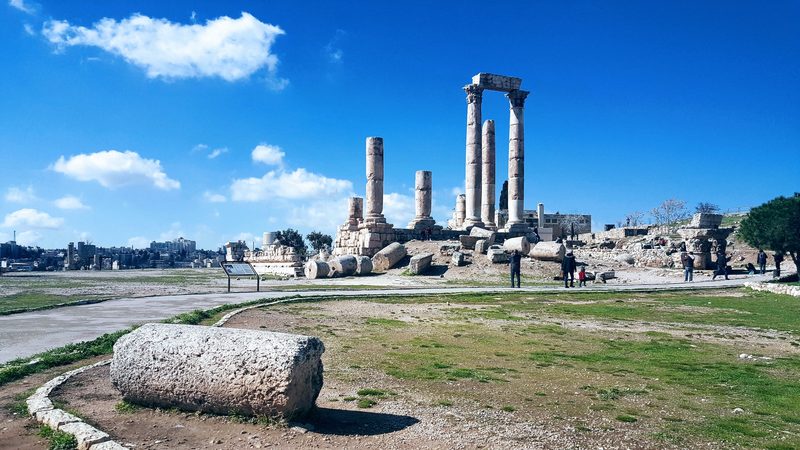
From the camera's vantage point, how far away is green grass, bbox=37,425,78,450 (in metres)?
5.47

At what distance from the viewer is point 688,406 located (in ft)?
22.6

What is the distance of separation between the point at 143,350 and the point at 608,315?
1225 cm

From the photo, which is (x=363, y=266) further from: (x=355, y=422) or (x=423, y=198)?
(x=355, y=422)

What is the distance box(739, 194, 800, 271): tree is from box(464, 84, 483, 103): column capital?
63.4 ft

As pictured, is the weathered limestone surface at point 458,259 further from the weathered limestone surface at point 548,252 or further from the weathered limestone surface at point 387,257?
the weathered limestone surface at point 548,252

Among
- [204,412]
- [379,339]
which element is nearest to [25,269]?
[379,339]

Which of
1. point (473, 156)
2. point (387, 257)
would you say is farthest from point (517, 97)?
point (387, 257)

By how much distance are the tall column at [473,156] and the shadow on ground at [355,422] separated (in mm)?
36799

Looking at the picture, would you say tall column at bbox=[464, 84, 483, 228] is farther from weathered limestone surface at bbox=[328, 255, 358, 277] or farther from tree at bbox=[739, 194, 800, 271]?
tree at bbox=[739, 194, 800, 271]

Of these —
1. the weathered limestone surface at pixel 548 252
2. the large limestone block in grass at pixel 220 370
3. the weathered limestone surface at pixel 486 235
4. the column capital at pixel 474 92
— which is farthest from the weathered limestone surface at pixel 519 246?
the large limestone block in grass at pixel 220 370

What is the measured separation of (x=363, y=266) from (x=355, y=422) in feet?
93.0

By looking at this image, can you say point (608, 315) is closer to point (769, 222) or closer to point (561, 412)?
point (561, 412)

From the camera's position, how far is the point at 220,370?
6270 millimetres

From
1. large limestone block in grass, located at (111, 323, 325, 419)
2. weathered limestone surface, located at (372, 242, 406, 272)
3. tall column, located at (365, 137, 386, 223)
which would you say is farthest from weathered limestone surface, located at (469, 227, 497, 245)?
large limestone block in grass, located at (111, 323, 325, 419)
